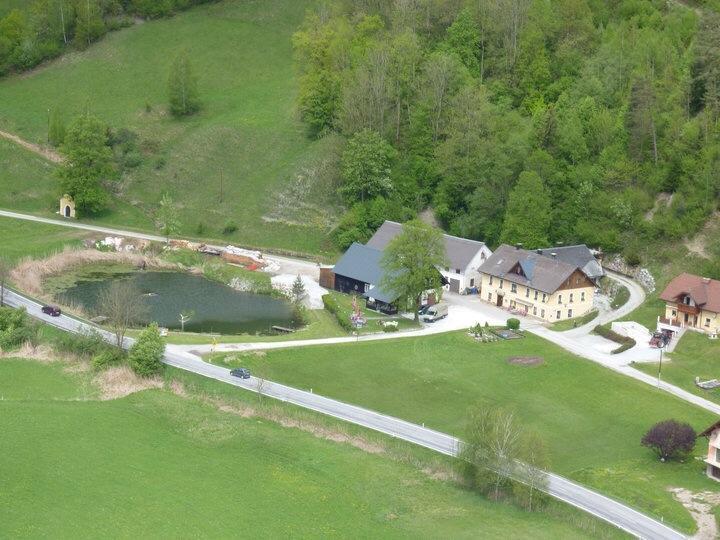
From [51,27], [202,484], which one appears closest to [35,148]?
[51,27]

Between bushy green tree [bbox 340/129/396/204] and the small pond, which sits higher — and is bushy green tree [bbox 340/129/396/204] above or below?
above

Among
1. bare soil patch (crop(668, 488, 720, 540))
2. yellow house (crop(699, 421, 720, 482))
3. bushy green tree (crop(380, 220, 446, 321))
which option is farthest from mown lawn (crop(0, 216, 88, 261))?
bare soil patch (crop(668, 488, 720, 540))

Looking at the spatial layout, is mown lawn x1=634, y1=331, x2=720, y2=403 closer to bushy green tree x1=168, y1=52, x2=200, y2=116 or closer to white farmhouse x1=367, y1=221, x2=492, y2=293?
white farmhouse x1=367, y1=221, x2=492, y2=293

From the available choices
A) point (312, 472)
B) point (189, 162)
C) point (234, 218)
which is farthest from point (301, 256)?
point (312, 472)

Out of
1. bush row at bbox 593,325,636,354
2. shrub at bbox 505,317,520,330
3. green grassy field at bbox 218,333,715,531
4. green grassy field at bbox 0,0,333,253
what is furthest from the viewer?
green grassy field at bbox 0,0,333,253

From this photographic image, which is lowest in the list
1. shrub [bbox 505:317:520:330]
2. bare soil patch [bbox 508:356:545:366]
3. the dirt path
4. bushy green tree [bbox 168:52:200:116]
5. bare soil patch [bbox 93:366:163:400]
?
bare soil patch [bbox 93:366:163:400]

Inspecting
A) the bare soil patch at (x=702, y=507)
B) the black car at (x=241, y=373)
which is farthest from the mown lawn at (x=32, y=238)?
the bare soil patch at (x=702, y=507)
